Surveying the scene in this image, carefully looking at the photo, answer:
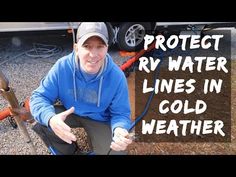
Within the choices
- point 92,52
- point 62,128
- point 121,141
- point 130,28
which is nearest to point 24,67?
point 130,28

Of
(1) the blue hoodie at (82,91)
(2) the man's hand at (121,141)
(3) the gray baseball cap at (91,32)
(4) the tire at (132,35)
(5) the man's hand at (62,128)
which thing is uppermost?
(4) the tire at (132,35)

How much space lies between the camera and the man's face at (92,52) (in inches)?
85.4

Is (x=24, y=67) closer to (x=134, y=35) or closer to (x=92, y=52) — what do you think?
(x=134, y=35)

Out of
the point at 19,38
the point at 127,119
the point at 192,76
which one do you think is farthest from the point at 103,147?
the point at 19,38

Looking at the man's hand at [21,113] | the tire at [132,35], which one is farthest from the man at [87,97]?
the tire at [132,35]

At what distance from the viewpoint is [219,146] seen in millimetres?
3086

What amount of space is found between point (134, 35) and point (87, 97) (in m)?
2.81

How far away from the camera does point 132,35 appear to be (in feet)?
16.6

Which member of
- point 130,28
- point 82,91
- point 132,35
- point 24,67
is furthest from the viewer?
point 132,35

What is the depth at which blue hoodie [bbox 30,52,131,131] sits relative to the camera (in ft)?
7.70

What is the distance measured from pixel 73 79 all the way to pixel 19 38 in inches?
116

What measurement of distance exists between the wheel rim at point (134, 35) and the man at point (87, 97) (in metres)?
2.60

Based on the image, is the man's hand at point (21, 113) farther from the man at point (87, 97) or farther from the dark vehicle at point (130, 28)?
the dark vehicle at point (130, 28)
